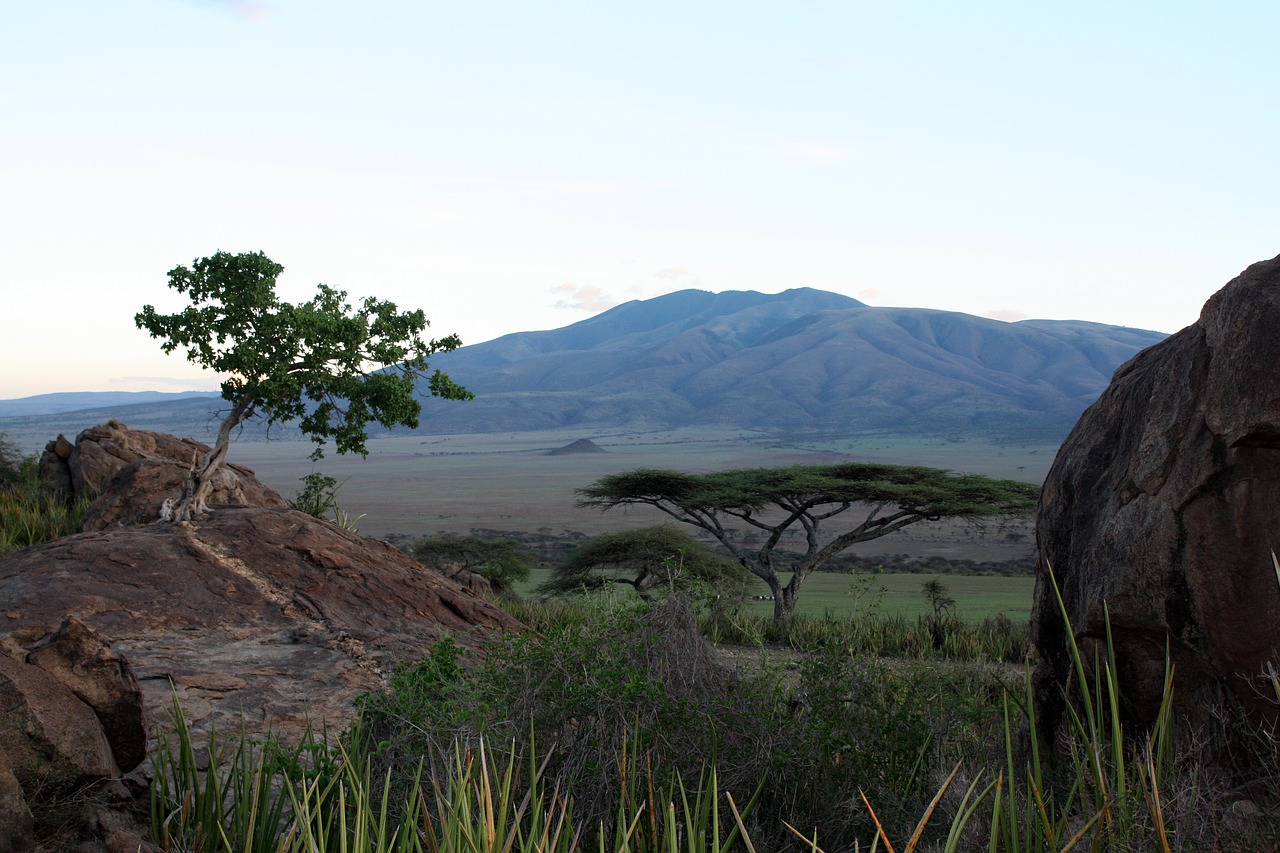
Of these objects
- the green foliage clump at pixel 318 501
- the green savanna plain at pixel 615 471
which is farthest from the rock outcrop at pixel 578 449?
the green foliage clump at pixel 318 501

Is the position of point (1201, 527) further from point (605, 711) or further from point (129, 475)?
point (129, 475)

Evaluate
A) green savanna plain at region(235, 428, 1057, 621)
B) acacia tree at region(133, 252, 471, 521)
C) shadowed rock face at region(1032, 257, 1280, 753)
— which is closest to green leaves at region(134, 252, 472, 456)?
acacia tree at region(133, 252, 471, 521)

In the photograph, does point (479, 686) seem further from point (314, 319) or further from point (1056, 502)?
point (314, 319)

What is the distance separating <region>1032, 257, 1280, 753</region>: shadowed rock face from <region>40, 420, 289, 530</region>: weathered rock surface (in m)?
9.91

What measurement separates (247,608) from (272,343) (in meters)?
3.91

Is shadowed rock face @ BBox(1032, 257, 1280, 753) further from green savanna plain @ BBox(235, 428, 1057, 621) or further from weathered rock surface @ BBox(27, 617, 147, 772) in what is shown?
weathered rock surface @ BBox(27, 617, 147, 772)

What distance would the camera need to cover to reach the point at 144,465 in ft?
40.3

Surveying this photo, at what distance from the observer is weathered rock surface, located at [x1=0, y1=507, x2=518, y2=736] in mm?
6953

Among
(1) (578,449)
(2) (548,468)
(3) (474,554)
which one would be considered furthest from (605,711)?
(1) (578,449)

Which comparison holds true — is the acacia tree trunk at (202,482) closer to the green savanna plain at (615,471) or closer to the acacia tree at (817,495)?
the green savanna plain at (615,471)

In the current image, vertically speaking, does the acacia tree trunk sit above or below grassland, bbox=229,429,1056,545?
above

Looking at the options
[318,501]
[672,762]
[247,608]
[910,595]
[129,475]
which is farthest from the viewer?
[910,595]

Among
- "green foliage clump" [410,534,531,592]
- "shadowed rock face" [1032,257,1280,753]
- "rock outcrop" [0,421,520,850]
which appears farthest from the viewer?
"green foliage clump" [410,534,531,592]

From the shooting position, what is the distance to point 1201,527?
3637 mm
